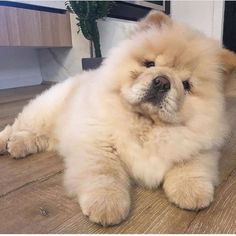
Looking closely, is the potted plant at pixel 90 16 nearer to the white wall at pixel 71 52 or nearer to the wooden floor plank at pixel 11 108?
the white wall at pixel 71 52

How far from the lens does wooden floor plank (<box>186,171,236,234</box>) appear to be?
790mm

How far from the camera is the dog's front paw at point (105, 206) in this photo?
768 millimetres

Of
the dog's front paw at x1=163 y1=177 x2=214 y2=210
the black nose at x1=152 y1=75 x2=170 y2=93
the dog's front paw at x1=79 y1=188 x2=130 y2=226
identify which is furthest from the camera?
the black nose at x1=152 y1=75 x2=170 y2=93

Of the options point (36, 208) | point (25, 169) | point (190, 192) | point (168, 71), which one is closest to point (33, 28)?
point (25, 169)

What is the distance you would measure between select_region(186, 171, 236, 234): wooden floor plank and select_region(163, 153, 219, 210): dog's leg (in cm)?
3

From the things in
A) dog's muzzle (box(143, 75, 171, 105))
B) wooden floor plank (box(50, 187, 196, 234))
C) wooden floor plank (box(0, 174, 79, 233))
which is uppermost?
dog's muzzle (box(143, 75, 171, 105))

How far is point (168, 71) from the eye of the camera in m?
1.03

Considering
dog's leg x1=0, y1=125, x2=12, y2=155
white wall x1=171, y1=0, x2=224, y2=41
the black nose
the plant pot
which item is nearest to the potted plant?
A: the plant pot

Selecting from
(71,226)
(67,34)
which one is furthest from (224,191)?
(67,34)

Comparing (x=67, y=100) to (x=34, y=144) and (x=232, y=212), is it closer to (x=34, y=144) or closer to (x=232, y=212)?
(x=34, y=144)

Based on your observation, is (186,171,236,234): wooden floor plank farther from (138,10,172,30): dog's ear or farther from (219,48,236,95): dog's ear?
(138,10,172,30): dog's ear

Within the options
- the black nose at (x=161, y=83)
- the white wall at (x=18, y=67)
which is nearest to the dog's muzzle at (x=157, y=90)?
the black nose at (x=161, y=83)

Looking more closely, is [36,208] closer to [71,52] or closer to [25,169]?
[25,169]

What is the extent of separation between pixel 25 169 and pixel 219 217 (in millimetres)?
726
